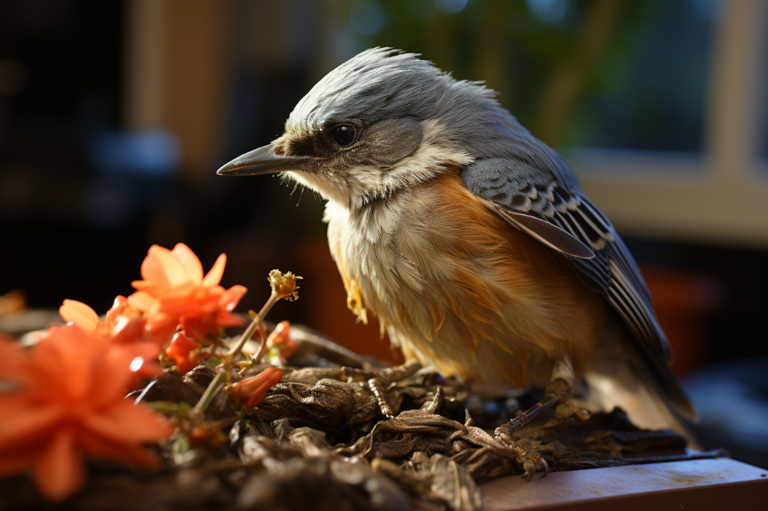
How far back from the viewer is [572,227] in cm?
114

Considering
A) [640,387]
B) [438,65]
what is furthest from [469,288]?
[438,65]

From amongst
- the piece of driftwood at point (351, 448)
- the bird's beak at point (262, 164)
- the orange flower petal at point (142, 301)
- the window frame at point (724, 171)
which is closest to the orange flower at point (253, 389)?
the piece of driftwood at point (351, 448)

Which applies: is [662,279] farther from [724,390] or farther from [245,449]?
[245,449]

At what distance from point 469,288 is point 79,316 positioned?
550 millimetres

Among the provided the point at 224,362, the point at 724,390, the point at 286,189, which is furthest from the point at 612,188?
the point at 224,362

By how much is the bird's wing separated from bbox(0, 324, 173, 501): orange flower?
2.15 feet

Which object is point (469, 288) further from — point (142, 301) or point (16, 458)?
point (16, 458)

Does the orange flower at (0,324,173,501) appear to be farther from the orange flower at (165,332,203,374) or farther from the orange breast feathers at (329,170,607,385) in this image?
the orange breast feathers at (329,170,607,385)

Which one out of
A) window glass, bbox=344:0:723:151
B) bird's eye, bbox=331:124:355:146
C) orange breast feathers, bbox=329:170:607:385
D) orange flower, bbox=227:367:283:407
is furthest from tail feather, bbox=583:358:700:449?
window glass, bbox=344:0:723:151

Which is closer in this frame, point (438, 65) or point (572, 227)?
point (572, 227)

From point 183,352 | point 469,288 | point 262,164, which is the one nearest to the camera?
point 183,352

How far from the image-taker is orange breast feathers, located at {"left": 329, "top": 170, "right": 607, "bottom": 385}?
101cm

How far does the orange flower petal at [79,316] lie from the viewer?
77 centimetres

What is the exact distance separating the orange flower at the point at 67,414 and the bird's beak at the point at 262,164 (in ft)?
1.92
